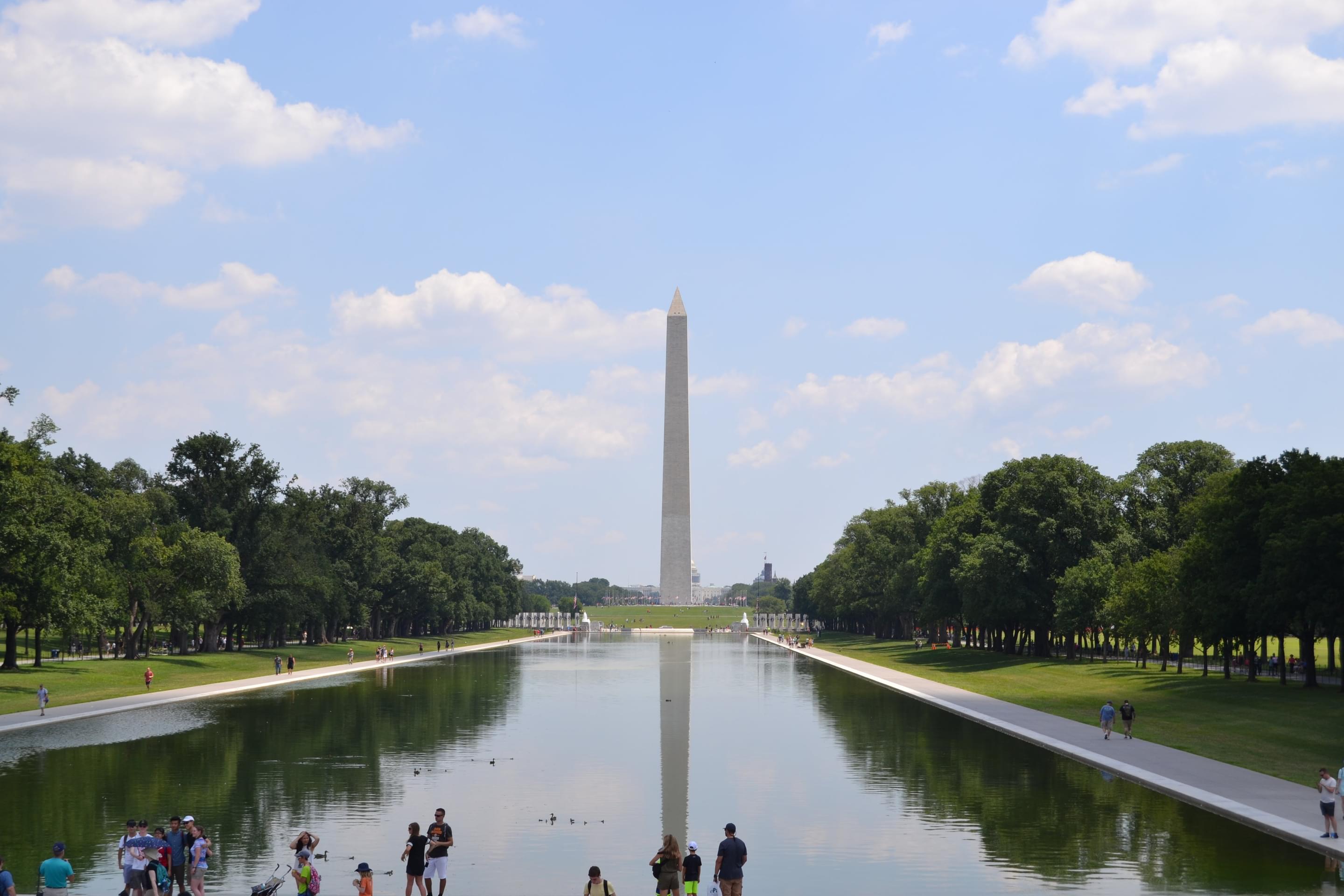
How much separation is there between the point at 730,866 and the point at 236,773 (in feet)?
53.0

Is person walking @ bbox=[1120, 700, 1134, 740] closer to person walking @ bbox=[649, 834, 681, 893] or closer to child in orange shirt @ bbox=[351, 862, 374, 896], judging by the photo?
person walking @ bbox=[649, 834, 681, 893]

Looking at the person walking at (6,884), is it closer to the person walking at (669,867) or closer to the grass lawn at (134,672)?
the person walking at (669,867)

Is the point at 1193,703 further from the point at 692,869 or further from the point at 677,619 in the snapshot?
the point at 677,619

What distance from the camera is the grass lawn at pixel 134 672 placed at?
50.4m

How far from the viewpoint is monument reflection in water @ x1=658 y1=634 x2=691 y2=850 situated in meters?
24.1

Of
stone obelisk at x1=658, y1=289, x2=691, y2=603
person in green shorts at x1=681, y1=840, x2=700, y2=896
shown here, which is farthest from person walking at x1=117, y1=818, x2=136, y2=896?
stone obelisk at x1=658, y1=289, x2=691, y2=603

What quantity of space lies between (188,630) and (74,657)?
23.1ft

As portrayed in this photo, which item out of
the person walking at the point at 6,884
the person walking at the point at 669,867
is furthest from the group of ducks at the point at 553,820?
the person walking at the point at 6,884

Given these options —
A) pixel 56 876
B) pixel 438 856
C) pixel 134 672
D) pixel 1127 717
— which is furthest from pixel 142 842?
pixel 134 672

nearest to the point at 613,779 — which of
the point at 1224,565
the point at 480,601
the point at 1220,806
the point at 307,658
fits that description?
the point at 1220,806

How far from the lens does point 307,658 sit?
278 feet

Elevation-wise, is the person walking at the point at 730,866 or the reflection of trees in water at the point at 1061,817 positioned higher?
the person walking at the point at 730,866

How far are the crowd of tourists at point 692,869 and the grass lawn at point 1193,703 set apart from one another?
17449 millimetres

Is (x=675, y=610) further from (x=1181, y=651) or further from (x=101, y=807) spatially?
(x=101, y=807)
